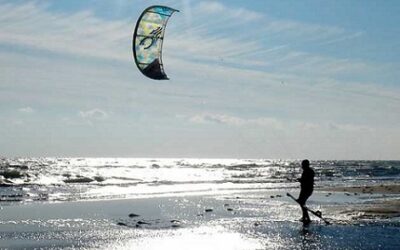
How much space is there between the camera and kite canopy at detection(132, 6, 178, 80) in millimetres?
13094

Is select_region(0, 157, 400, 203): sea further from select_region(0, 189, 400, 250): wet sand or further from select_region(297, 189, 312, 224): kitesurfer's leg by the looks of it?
select_region(297, 189, 312, 224): kitesurfer's leg

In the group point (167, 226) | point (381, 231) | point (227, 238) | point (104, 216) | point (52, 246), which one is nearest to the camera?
point (52, 246)

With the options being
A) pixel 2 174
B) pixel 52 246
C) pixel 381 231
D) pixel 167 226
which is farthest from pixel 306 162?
pixel 2 174

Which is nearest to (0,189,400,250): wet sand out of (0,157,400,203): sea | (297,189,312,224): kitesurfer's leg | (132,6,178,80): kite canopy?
(297,189,312,224): kitesurfer's leg

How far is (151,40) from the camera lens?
1348 centimetres

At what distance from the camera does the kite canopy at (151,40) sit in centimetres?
1309

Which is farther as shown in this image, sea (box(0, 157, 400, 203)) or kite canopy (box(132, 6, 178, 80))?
sea (box(0, 157, 400, 203))

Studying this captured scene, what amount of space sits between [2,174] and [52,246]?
3753 cm

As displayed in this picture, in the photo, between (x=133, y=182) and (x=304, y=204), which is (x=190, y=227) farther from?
(x=133, y=182)

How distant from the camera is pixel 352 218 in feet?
55.7

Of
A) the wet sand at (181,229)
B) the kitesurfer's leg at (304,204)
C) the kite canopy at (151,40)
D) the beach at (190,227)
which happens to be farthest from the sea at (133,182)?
the kite canopy at (151,40)

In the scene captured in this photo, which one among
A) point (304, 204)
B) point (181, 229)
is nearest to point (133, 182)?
point (304, 204)

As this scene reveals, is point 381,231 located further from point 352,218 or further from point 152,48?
point 152,48

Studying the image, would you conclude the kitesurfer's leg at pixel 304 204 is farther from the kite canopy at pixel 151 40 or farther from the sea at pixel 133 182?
the sea at pixel 133 182
